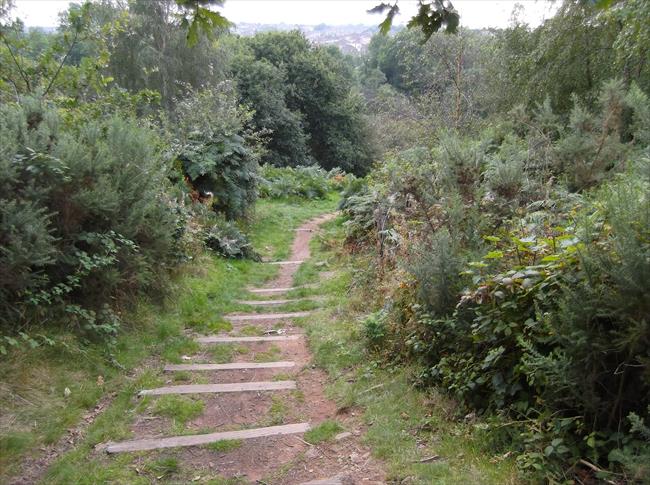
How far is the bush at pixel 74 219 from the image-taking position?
4.54 m

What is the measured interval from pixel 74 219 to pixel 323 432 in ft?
11.2

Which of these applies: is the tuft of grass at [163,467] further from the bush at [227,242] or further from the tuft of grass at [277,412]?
the bush at [227,242]

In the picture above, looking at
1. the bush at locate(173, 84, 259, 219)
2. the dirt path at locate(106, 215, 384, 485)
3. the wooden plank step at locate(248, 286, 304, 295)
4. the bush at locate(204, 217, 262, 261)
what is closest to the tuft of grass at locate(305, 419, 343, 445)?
the dirt path at locate(106, 215, 384, 485)

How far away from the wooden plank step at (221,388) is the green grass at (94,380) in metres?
0.17

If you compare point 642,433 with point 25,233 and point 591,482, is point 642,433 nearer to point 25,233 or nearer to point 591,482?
point 591,482

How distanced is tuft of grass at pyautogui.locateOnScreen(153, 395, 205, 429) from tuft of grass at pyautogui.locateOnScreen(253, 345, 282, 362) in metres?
1.23

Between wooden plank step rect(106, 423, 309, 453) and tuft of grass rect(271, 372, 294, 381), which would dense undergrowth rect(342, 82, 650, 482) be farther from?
wooden plank step rect(106, 423, 309, 453)

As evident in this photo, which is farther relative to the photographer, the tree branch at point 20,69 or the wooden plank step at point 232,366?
the tree branch at point 20,69

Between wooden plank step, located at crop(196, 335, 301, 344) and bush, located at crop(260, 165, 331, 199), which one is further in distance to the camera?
bush, located at crop(260, 165, 331, 199)

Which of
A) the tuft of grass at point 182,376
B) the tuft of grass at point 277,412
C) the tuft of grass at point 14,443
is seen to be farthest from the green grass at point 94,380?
the tuft of grass at point 277,412

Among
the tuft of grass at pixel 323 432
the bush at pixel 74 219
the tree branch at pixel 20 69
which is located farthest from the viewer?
the tree branch at pixel 20 69

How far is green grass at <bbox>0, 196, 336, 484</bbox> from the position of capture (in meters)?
3.49

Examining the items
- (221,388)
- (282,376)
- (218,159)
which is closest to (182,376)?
(221,388)

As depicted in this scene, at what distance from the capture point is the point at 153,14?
24.7 m
